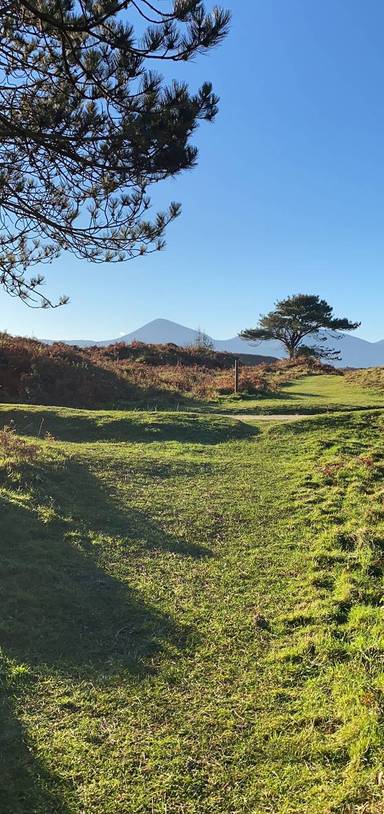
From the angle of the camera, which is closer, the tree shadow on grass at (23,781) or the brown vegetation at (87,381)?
the tree shadow on grass at (23,781)

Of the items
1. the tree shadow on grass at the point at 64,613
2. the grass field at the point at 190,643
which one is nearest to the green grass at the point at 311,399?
the grass field at the point at 190,643

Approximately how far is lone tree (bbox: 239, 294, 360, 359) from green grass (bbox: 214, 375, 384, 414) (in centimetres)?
1986

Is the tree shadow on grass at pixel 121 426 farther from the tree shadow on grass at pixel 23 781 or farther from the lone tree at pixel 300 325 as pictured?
the lone tree at pixel 300 325

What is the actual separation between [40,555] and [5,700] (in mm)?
2164

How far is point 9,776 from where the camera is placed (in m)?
2.77

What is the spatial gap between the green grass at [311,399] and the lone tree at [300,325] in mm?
19862

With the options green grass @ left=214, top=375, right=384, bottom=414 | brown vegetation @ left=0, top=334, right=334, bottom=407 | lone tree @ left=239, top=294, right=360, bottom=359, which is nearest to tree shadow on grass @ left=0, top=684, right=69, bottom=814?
green grass @ left=214, top=375, right=384, bottom=414

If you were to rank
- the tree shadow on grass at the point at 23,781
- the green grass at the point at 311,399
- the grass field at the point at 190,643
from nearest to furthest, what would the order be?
the tree shadow on grass at the point at 23,781 < the grass field at the point at 190,643 < the green grass at the point at 311,399

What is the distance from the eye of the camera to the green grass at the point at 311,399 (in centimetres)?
1661

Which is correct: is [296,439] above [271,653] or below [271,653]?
above

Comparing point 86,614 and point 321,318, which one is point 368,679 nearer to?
point 86,614

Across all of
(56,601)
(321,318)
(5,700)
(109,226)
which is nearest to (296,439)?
(109,226)

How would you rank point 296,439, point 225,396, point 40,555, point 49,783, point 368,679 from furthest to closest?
point 225,396 < point 296,439 < point 40,555 < point 368,679 < point 49,783

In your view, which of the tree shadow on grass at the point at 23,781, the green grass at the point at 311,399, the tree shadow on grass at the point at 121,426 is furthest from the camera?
the green grass at the point at 311,399
